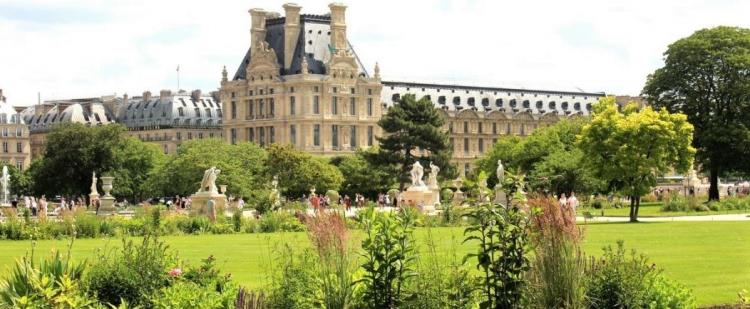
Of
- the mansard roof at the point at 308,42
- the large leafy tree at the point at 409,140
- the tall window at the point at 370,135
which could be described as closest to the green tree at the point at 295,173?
the large leafy tree at the point at 409,140

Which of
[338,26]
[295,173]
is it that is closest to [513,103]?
[338,26]

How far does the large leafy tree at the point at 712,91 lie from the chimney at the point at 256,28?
5944cm

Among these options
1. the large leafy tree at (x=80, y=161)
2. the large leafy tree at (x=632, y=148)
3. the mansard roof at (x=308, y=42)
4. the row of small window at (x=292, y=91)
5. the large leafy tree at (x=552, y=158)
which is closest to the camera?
the large leafy tree at (x=632, y=148)

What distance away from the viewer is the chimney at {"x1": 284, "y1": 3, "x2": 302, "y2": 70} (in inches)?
4887

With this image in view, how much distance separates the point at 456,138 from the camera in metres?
144

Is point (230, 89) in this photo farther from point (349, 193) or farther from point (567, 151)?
point (567, 151)

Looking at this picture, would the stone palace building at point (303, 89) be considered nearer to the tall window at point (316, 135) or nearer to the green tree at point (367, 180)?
the tall window at point (316, 135)

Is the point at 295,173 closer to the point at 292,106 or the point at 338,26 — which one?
the point at 292,106

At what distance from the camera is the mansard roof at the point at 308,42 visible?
4914 inches

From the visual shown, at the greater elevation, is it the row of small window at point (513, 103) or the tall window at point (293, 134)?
the row of small window at point (513, 103)

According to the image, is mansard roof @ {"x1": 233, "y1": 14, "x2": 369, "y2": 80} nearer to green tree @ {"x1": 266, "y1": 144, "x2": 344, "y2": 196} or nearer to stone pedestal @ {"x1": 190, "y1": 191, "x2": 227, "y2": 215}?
green tree @ {"x1": 266, "y1": 144, "x2": 344, "y2": 196}

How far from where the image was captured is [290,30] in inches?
4887

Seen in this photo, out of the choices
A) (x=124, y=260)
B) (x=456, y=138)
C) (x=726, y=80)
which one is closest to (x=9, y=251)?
(x=124, y=260)

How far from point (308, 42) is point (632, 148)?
259ft
